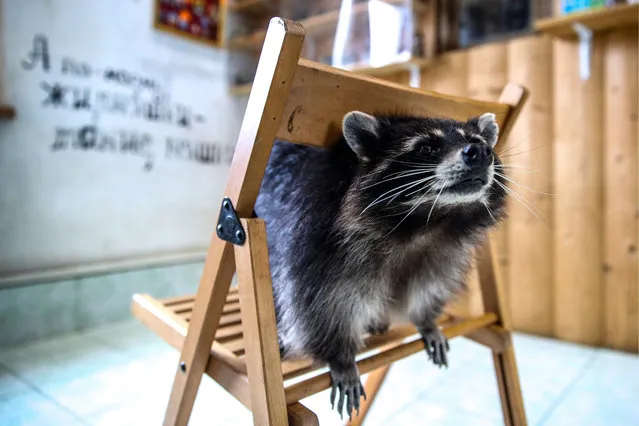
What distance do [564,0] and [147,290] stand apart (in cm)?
259

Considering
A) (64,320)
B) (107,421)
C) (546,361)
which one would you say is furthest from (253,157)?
(64,320)

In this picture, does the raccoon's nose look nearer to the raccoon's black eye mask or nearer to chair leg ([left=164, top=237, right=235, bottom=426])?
the raccoon's black eye mask

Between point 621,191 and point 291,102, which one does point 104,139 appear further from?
point 621,191

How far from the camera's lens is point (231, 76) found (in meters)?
3.28

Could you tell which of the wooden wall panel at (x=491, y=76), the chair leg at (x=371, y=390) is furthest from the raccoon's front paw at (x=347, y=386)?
the wooden wall panel at (x=491, y=76)

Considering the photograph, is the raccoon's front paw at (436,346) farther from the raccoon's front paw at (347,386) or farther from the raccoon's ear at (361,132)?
the raccoon's ear at (361,132)

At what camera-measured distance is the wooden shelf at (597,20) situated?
197 centimetres

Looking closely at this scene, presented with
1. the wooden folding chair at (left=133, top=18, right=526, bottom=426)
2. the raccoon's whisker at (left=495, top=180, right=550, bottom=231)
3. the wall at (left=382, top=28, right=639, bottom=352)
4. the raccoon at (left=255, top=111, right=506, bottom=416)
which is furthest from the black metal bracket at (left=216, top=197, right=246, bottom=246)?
the wall at (left=382, top=28, right=639, bottom=352)

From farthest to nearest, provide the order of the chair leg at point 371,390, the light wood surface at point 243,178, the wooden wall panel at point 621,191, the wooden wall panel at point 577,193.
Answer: the wooden wall panel at point 577,193
the wooden wall panel at point 621,191
the chair leg at point 371,390
the light wood surface at point 243,178

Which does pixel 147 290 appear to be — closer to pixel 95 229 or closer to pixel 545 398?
pixel 95 229

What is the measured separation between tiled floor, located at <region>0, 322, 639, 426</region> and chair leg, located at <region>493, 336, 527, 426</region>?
0.37 metres

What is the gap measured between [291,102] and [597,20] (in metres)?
1.88

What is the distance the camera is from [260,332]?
2.73ft

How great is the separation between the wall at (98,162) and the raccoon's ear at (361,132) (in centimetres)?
207
